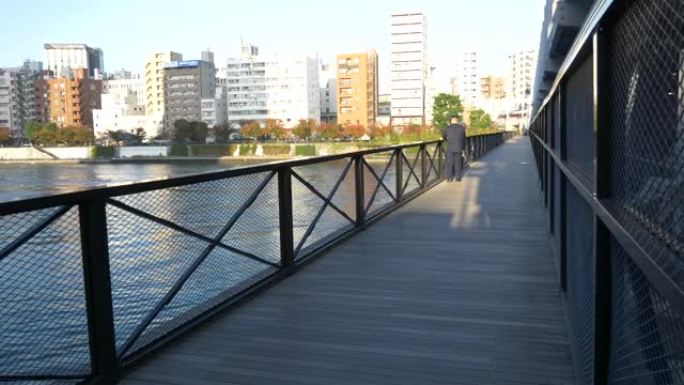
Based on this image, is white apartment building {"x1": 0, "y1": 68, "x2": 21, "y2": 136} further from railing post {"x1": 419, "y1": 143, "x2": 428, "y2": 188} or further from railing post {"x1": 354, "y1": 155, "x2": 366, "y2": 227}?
railing post {"x1": 354, "y1": 155, "x2": 366, "y2": 227}

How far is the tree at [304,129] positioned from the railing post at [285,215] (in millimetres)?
122206

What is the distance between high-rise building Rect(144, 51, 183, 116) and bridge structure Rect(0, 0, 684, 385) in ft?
552

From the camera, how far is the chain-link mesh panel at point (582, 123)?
261 centimetres

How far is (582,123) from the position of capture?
3070 mm

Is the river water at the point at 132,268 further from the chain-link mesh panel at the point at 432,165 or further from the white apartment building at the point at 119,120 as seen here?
the white apartment building at the point at 119,120

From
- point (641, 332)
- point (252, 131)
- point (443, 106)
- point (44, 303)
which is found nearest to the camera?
point (641, 332)

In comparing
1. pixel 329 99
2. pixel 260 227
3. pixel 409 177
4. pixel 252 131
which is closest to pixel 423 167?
pixel 409 177

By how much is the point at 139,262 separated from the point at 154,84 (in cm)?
17668

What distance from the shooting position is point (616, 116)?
2.04 meters

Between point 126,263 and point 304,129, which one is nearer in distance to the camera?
point 126,263

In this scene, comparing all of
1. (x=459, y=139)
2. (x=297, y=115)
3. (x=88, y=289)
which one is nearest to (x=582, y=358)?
(x=88, y=289)

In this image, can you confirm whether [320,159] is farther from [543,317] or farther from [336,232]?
[543,317]

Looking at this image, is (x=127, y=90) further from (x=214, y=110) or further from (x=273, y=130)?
(x=273, y=130)

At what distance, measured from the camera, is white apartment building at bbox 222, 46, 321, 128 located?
512 ft
